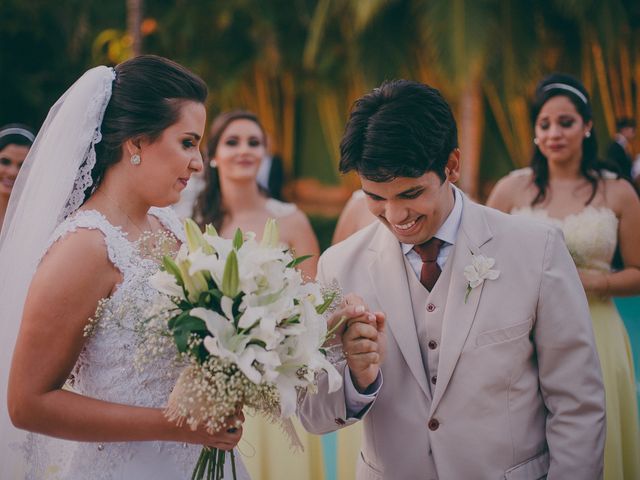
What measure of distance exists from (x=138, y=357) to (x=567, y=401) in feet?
4.81

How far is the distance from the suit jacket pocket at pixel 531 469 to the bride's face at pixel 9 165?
353 cm

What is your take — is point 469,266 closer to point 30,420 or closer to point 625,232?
point 30,420

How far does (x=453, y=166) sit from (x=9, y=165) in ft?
10.2

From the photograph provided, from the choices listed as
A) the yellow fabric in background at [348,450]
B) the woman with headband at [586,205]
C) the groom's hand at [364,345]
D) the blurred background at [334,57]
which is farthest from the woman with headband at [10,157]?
the blurred background at [334,57]

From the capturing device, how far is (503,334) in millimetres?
2578

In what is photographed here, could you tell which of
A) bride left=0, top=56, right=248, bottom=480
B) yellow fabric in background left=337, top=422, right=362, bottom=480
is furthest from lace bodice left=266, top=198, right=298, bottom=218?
bride left=0, top=56, right=248, bottom=480

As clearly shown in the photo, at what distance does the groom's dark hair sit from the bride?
1.94 feet

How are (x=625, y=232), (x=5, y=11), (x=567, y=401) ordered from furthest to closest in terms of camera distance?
(x=5, y=11)
(x=625, y=232)
(x=567, y=401)

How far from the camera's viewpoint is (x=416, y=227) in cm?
265

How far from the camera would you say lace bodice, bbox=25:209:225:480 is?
8.18ft

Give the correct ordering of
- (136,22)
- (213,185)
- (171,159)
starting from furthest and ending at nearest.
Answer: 1. (136,22)
2. (213,185)
3. (171,159)

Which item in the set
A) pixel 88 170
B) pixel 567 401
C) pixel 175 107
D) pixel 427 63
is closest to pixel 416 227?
pixel 567 401

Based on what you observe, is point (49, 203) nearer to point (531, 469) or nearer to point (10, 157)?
point (531, 469)

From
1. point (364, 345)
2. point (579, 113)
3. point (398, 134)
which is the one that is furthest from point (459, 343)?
point (579, 113)
